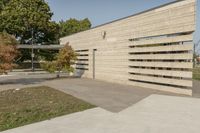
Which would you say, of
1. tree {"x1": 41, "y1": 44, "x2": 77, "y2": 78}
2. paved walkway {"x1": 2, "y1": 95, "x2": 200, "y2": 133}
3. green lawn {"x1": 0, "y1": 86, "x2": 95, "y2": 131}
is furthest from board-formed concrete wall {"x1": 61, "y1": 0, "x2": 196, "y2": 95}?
green lawn {"x1": 0, "y1": 86, "x2": 95, "y2": 131}

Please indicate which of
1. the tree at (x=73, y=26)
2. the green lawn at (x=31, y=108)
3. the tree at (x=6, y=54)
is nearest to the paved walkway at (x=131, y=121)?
the green lawn at (x=31, y=108)

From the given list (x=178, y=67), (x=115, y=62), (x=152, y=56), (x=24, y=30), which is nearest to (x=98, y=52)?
(x=115, y=62)

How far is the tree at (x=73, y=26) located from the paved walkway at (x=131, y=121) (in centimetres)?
4934

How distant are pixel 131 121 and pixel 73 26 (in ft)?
174

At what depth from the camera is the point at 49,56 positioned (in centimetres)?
4000

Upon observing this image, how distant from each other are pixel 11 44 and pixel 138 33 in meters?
8.07

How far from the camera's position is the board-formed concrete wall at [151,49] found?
12.2 meters

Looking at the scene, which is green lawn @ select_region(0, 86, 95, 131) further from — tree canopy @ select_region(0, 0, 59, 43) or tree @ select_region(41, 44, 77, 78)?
tree canopy @ select_region(0, 0, 59, 43)

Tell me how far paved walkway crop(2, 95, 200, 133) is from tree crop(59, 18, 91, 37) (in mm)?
49340

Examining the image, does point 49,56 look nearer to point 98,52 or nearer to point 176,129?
point 98,52

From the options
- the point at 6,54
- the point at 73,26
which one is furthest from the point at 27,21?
the point at 73,26

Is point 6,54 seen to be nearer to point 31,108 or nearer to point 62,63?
point 62,63

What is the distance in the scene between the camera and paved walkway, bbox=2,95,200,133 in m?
6.33

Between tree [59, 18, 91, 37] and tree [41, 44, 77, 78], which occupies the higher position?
tree [59, 18, 91, 37]
